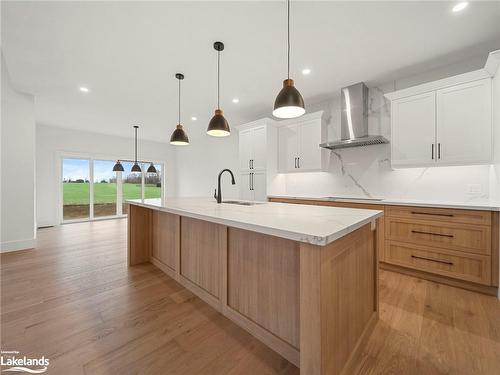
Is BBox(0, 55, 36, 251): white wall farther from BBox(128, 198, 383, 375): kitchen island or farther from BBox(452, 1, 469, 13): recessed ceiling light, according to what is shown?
BBox(452, 1, 469, 13): recessed ceiling light

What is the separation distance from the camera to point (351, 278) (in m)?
1.20

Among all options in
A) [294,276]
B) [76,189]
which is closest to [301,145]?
[294,276]

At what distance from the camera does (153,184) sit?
7719 mm

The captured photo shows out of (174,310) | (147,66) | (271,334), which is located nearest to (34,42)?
(147,66)

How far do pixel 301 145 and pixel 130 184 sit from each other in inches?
244

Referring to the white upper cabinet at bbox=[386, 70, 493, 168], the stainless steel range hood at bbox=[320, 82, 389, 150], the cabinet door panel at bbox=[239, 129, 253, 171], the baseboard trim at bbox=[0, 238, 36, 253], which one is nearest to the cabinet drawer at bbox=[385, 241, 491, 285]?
the white upper cabinet at bbox=[386, 70, 493, 168]

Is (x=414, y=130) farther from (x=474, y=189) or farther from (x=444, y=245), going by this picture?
(x=444, y=245)

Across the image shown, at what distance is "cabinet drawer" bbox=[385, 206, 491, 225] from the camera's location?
6.70 ft

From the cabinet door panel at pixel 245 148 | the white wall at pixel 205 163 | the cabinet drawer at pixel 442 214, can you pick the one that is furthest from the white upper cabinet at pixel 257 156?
the cabinet drawer at pixel 442 214

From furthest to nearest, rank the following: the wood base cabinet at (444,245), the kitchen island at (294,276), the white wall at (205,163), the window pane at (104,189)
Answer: the window pane at (104,189) → the white wall at (205,163) → the wood base cabinet at (444,245) → the kitchen island at (294,276)

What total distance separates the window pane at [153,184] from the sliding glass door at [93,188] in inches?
11.3

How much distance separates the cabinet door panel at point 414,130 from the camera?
8.43ft

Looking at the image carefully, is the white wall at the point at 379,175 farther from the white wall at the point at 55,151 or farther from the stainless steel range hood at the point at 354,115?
the white wall at the point at 55,151

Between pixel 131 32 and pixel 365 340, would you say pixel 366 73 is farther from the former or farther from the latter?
pixel 365 340
